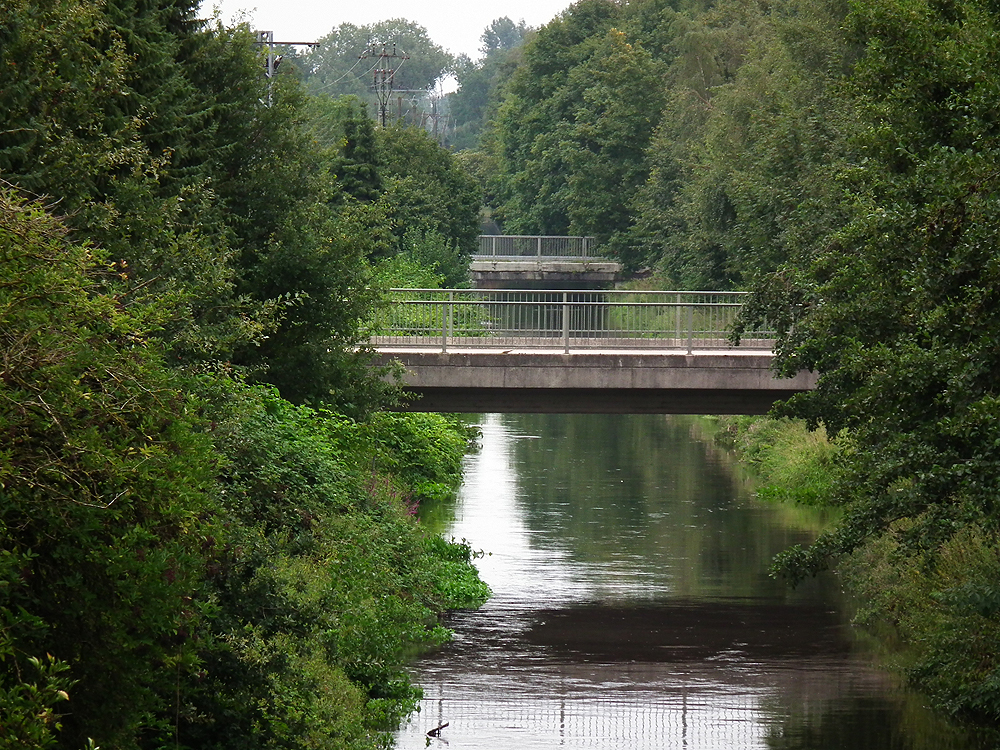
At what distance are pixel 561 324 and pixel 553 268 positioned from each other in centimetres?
4552

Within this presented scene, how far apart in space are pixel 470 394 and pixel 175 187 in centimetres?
845

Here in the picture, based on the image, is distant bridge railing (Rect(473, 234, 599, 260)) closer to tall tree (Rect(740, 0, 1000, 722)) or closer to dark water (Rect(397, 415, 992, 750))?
dark water (Rect(397, 415, 992, 750))

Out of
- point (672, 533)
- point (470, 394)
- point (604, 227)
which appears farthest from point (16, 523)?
point (604, 227)

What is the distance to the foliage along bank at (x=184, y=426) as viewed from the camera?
7730 mm

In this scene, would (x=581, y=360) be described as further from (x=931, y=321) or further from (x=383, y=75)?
(x=383, y=75)

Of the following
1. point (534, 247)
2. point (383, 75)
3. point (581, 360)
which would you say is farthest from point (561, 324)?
point (534, 247)

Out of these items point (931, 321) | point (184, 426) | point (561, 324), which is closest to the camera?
point (184, 426)

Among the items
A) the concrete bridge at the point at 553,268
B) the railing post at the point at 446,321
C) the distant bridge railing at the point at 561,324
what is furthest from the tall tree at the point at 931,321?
the concrete bridge at the point at 553,268

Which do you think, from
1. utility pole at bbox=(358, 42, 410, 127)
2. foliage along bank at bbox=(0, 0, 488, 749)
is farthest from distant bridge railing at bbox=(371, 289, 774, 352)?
utility pole at bbox=(358, 42, 410, 127)

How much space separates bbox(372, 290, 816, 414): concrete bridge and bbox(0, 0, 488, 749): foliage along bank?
1526 mm

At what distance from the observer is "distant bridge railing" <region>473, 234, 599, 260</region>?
7494 centimetres

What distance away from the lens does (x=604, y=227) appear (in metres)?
72.4

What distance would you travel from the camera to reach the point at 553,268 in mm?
73688

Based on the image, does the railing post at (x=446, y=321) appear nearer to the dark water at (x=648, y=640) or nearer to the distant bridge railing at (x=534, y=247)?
the dark water at (x=648, y=640)
